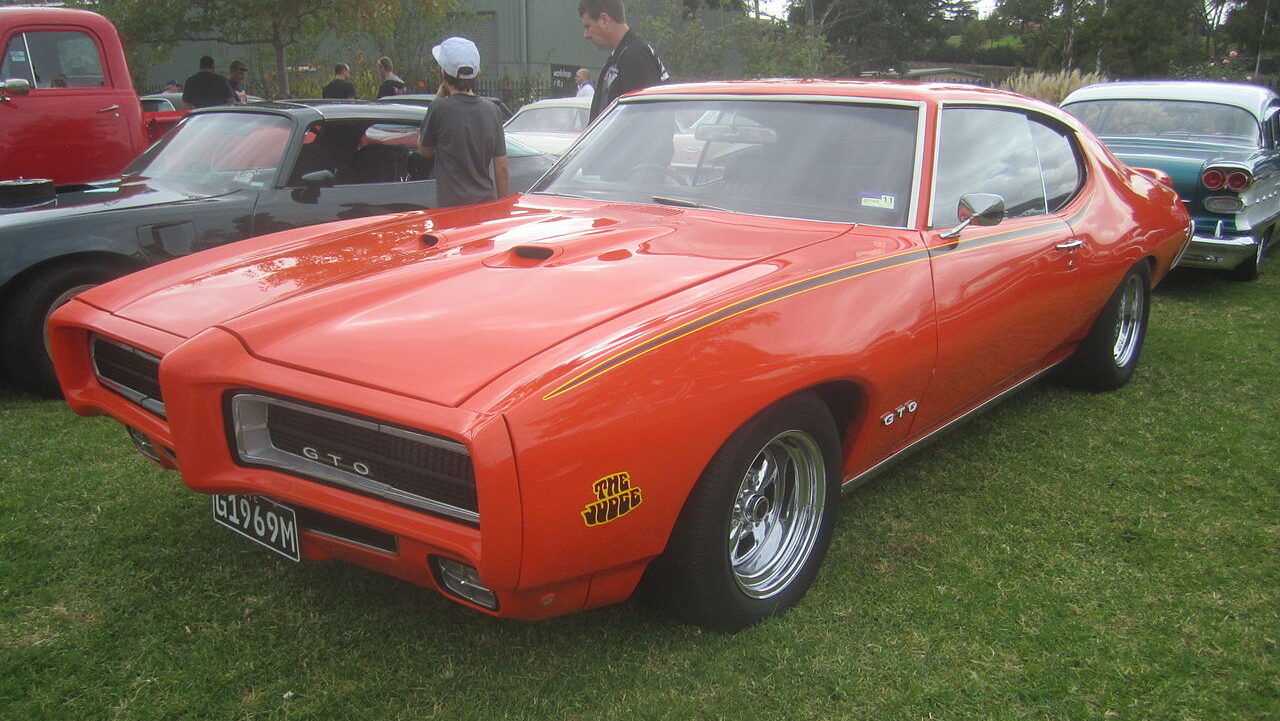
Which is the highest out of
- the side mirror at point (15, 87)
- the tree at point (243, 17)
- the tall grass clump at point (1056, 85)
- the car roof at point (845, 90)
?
the tree at point (243, 17)

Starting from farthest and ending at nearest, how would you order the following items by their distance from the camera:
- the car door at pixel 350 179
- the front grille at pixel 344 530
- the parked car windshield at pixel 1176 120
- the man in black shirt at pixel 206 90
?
the man in black shirt at pixel 206 90
the parked car windshield at pixel 1176 120
the car door at pixel 350 179
the front grille at pixel 344 530

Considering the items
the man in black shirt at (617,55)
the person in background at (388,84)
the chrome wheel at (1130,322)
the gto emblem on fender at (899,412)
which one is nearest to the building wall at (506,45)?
the person in background at (388,84)

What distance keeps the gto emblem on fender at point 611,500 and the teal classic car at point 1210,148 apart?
6.00 m

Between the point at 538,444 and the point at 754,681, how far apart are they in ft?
2.99

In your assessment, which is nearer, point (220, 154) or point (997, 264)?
point (997, 264)

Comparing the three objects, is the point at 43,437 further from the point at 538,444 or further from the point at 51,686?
the point at 538,444

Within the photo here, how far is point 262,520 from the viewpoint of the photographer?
88.4 inches

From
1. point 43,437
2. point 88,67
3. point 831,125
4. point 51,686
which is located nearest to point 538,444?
point 51,686

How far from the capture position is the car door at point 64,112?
6160 millimetres

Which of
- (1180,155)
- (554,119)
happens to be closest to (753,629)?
(1180,155)

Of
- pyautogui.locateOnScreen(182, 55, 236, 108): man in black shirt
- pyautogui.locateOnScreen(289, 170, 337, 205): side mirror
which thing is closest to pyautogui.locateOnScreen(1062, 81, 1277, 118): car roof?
pyautogui.locateOnScreen(289, 170, 337, 205): side mirror

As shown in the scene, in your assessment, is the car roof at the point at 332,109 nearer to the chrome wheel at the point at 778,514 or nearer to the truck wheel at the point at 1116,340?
the chrome wheel at the point at 778,514

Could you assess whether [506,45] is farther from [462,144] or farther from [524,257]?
[524,257]

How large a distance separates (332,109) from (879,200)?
342 cm
